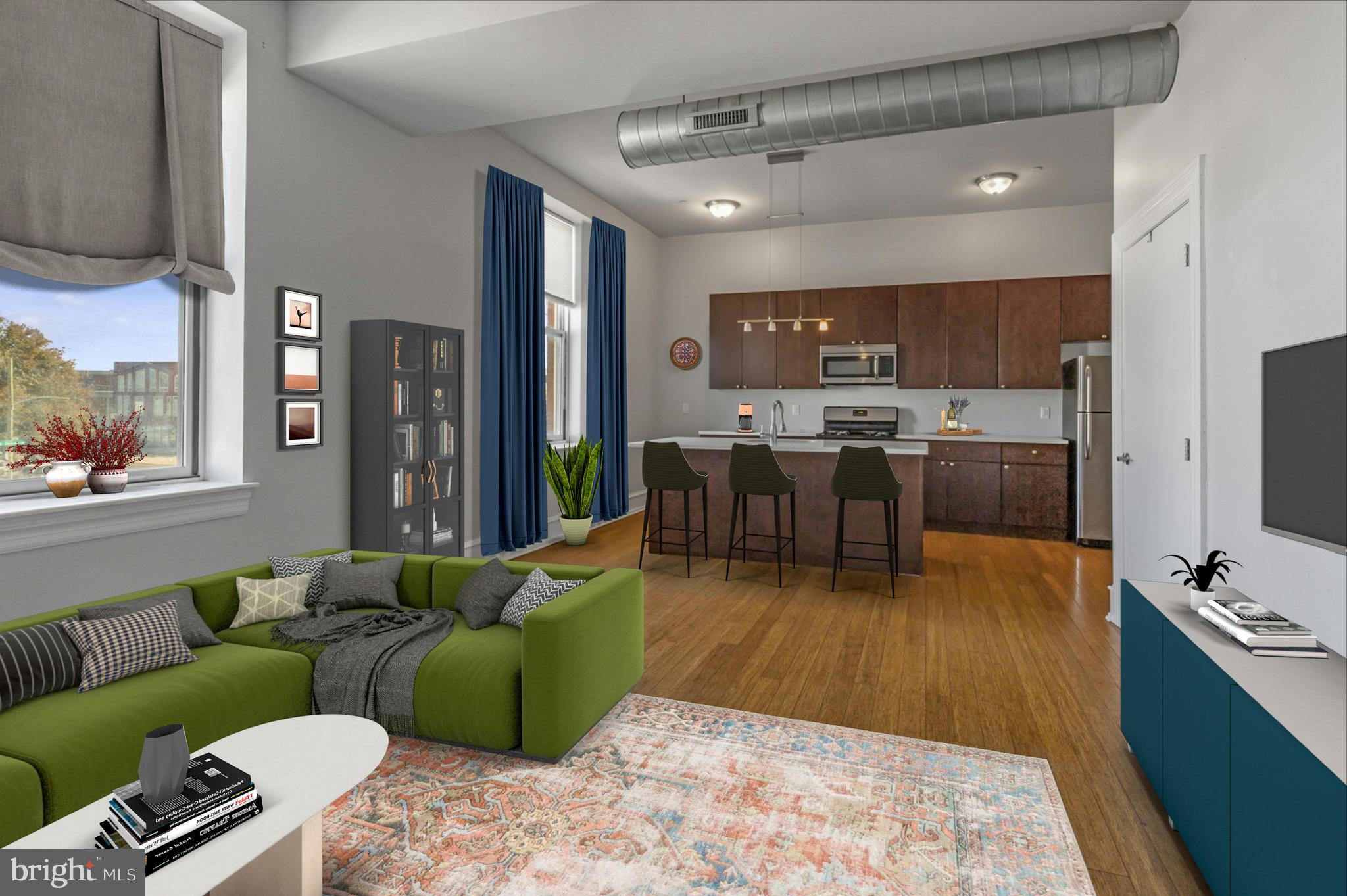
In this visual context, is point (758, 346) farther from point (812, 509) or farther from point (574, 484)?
point (812, 509)

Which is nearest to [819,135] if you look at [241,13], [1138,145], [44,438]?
[1138,145]

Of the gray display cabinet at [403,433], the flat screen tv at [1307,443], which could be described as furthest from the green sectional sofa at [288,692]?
the flat screen tv at [1307,443]

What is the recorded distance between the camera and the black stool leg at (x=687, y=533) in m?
5.13

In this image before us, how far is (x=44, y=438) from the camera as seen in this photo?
292 centimetres

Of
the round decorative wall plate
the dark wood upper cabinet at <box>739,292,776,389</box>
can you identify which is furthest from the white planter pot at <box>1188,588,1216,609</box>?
the round decorative wall plate

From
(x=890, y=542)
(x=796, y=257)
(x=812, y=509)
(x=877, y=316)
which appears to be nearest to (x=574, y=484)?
(x=812, y=509)

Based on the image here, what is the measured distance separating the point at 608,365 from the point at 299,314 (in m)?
3.73

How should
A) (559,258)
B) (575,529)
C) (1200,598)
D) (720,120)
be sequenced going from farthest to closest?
(559,258) < (575,529) < (720,120) < (1200,598)

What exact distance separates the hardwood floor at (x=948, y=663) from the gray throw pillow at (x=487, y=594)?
0.73m

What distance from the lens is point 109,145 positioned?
3.01m

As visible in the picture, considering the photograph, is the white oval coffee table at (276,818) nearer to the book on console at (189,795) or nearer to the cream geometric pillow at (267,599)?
the book on console at (189,795)

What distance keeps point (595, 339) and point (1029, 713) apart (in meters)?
5.19

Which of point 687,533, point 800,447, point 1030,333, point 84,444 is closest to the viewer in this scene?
point 84,444

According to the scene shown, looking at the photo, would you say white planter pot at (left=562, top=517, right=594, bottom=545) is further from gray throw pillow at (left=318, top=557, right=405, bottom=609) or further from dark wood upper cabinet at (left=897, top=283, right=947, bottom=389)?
dark wood upper cabinet at (left=897, top=283, right=947, bottom=389)
